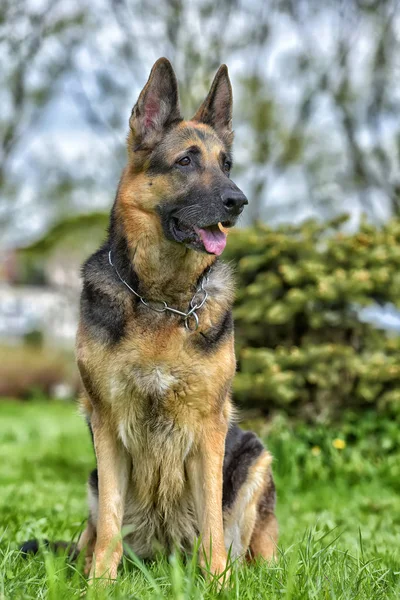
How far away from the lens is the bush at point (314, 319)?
7.76 metres

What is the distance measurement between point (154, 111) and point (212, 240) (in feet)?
2.73

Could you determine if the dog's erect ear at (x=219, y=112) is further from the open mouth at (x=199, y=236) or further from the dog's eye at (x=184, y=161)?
the open mouth at (x=199, y=236)

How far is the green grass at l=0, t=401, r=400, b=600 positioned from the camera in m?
2.85

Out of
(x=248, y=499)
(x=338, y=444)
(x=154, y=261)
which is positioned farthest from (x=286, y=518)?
(x=154, y=261)

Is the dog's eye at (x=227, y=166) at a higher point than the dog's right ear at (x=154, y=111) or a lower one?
lower

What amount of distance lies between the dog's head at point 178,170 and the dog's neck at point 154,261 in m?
0.05

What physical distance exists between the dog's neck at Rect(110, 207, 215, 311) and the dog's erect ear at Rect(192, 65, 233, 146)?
2.54 ft

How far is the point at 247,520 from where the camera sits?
4129 mm

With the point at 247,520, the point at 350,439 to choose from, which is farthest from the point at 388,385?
the point at 247,520

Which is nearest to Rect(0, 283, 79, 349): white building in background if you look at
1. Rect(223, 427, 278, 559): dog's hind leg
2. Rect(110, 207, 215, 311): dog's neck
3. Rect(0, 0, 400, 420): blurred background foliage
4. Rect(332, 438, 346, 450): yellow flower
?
Rect(0, 0, 400, 420): blurred background foliage

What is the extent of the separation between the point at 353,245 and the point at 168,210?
479cm

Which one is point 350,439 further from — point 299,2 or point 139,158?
point 299,2

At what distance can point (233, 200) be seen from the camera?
369cm

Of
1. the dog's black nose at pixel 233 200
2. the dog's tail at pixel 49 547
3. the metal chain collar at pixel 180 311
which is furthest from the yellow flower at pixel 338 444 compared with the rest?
the dog's black nose at pixel 233 200
